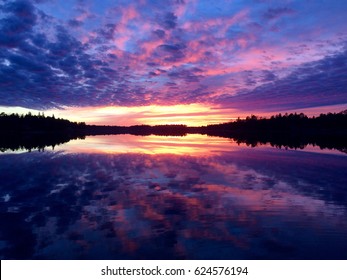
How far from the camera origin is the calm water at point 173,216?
37.0 ft

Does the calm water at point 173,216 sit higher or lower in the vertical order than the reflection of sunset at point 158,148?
lower

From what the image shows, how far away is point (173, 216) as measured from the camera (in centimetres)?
1538

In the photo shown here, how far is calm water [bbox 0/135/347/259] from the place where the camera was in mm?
11289

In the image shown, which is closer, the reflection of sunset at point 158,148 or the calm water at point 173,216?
the calm water at point 173,216

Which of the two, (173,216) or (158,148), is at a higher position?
(158,148)

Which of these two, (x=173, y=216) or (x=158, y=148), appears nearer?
(x=173, y=216)

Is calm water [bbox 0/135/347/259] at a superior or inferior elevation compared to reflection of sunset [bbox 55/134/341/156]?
inferior

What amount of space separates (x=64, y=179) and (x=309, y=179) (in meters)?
20.7
